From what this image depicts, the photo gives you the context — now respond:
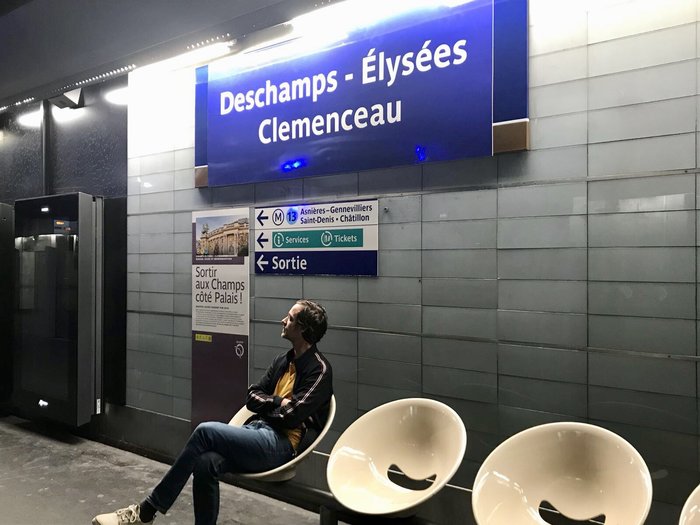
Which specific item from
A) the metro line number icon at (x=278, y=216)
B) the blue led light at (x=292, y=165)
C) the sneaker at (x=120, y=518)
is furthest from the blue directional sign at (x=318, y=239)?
the sneaker at (x=120, y=518)

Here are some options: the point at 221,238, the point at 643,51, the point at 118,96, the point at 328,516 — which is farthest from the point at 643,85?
the point at 118,96

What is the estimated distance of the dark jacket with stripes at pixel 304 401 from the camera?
2.80 m

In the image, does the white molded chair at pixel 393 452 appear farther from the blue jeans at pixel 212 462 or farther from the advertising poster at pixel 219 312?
the advertising poster at pixel 219 312

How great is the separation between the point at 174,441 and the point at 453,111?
3.24 metres

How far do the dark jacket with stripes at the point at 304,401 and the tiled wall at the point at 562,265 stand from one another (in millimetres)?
587

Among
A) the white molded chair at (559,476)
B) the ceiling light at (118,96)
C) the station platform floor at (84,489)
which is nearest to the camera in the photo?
the white molded chair at (559,476)

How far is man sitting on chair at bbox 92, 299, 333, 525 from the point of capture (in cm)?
271

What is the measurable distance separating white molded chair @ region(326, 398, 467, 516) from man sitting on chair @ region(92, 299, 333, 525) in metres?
0.22

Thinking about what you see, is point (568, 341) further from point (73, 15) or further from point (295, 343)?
point (73, 15)

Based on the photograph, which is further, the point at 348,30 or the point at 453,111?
the point at 348,30

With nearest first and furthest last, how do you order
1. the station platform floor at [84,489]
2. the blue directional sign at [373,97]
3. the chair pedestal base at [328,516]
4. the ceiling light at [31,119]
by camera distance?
the chair pedestal base at [328,516]
the blue directional sign at [373,97]
the station platform floor at [84,489]
the ceiling light at [31,119]

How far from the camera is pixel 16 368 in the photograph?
5309 millimetres

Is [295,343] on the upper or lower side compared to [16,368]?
upper

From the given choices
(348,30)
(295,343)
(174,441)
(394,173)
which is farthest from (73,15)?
(174,441)
